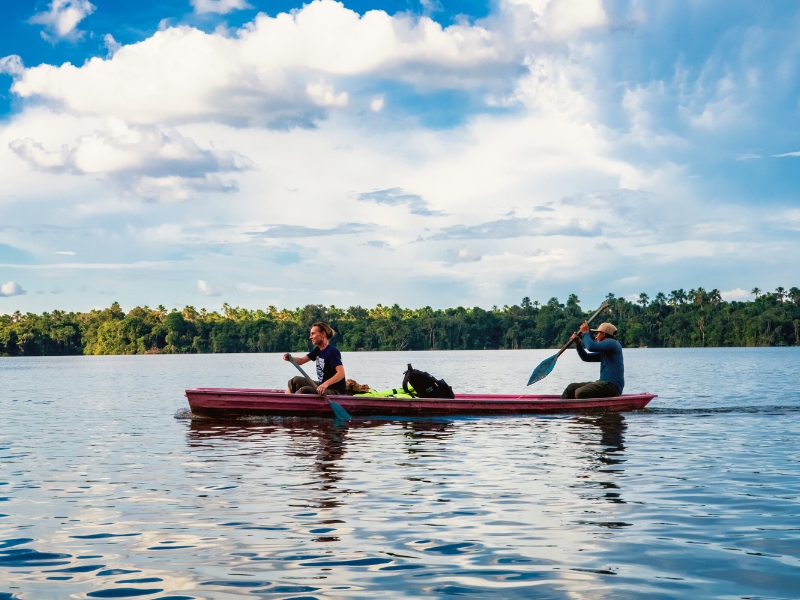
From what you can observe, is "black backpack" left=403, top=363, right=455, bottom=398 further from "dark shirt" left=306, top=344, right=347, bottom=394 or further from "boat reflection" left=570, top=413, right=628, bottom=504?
"boat reflection" left=570, top=413, right=628, bottom=504

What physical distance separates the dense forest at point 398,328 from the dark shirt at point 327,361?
13771 cm

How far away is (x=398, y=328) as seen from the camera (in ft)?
541

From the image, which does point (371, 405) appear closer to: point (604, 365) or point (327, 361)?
point (327, 361)

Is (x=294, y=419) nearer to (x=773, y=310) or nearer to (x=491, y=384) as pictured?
(x=491, y=384)

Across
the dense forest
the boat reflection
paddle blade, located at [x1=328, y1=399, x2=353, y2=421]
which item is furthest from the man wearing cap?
the dense forest

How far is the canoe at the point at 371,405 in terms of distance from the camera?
59.4ft

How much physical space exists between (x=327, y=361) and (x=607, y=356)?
20.6 ft

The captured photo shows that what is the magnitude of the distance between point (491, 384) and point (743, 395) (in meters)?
13.0

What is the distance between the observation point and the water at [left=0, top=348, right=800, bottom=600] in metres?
6.12

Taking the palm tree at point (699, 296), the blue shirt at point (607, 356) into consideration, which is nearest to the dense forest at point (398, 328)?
the palm tree at point (699, 296)

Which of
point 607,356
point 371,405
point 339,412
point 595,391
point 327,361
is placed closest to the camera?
point 327,361

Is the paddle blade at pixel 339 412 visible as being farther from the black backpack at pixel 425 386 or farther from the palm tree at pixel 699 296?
the palm tree at pixel 699 296

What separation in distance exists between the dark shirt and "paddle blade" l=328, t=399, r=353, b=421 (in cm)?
37

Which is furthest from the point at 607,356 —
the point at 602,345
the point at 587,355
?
the point at 602,345
